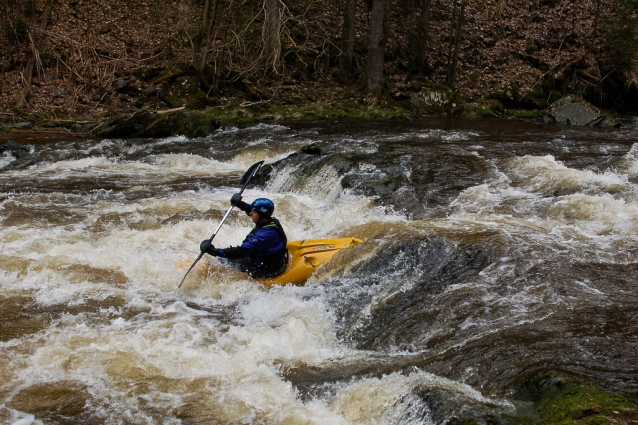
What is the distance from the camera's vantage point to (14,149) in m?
10.9

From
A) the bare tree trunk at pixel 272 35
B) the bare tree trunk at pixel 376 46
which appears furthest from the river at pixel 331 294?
the bare tree trunk at pixel 376 46

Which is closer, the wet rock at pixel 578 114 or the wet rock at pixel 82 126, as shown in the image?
the wet rock at pixel 82 126

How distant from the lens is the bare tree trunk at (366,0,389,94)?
51.6ft

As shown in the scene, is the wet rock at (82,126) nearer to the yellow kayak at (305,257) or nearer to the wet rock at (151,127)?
the wet rock at (151,127)

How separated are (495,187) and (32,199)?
6.69 meters

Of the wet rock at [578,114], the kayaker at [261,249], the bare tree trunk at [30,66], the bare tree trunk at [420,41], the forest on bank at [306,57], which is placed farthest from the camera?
the bare tree trunk at [420,41]

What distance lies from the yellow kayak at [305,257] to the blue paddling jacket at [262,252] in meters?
0.08

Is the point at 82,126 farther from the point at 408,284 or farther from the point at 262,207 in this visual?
the point at 408,284

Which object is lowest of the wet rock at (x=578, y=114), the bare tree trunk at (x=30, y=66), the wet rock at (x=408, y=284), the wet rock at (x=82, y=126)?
the wet rock at (x=408, y=284)

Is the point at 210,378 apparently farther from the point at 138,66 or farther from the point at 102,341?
the point at 138,66

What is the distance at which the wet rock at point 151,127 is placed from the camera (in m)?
12.6

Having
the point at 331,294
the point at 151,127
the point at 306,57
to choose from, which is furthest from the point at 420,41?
the point at 331,294

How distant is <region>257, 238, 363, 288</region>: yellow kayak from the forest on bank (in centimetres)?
793

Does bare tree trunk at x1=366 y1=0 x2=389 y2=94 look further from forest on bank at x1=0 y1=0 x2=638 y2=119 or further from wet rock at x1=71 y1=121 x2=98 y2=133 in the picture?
wet rock at x1=71 y1=121 x2=98 y2=133
